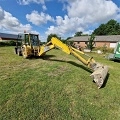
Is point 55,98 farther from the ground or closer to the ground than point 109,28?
closer to the ground

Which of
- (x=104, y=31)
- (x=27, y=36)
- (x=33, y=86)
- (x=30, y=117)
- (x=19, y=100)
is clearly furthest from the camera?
(x=104, y=31)

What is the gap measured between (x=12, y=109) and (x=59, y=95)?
194cm

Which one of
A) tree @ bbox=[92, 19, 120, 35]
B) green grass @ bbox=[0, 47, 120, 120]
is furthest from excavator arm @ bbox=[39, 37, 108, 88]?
tree @ bbox=[92, 19, 120, 35]

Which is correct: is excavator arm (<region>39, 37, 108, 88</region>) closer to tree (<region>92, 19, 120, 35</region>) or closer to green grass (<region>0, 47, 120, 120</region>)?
green grass (<region>0, 47, 120, 120</region>)

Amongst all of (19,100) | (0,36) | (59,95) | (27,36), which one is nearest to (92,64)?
(59,95)

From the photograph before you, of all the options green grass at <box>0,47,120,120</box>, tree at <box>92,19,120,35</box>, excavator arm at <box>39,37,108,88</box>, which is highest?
tree at <box>92,19,120,35</box>

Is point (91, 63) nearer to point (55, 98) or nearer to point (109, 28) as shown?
point (55, 98)

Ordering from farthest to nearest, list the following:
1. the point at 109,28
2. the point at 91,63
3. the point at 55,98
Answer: the point at 109,28 → the point at 91,63 → the point at 55,98

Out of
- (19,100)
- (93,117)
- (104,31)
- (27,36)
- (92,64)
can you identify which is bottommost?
(93,117)

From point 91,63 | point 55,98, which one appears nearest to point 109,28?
point 91,63

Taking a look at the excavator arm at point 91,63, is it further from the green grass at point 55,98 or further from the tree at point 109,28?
the tree at point 109,28

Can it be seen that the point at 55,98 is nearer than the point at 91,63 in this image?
Yes

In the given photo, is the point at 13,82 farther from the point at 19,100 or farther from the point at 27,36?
the point at 27,36

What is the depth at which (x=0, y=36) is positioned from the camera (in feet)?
174
